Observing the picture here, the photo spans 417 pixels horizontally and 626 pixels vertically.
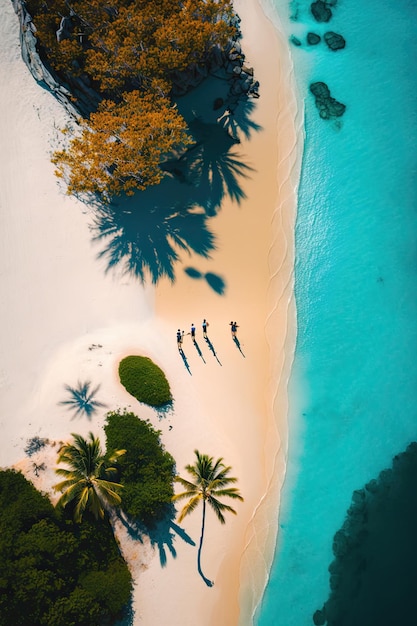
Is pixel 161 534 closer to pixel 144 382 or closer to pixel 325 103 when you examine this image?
pixel 144 382

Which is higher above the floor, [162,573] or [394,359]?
[394,359]

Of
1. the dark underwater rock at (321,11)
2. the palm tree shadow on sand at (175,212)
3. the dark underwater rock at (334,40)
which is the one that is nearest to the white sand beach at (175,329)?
the palm tree shadow on sand at (175,212)

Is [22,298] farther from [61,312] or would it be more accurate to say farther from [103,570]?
[103,570]

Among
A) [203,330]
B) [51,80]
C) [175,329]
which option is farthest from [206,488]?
[51,80]

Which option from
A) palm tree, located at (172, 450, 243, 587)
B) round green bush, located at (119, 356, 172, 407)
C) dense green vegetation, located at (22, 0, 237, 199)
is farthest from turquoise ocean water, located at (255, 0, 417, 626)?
dense green vegetation, located at (22, 0, 237, 199)

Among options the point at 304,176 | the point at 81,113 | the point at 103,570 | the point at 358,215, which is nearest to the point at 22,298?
the point at 81,113

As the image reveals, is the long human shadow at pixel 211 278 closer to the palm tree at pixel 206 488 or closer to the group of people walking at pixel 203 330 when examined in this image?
the group of people walking at pixel 203 330

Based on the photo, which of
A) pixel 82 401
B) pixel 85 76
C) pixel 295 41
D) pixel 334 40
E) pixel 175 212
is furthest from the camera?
pixel 334 40
